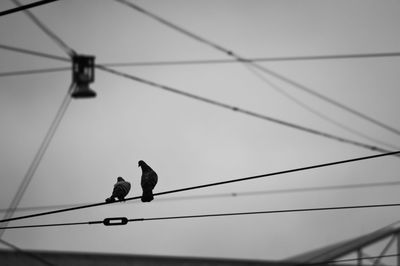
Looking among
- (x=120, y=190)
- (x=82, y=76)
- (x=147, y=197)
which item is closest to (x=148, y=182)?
(x=120, y=190)

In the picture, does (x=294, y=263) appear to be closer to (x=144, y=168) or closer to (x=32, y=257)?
(x=32, y=257)

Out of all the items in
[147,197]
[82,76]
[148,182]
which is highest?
[82,76]

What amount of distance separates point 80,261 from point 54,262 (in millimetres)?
1006

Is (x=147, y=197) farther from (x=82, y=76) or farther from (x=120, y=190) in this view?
(x=82, y=76)

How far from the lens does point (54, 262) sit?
31.8 metres

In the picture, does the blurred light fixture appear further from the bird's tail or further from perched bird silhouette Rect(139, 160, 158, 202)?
the bird's tail

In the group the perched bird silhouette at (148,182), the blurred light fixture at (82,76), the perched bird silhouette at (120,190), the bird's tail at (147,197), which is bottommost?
the bird's tail at (147,197)

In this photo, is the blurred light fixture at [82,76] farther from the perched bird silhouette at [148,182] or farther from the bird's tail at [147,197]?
the bird's tail at [147,197]

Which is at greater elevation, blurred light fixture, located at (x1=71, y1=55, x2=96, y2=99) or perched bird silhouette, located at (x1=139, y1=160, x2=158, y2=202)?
blurred light fixture, located at (x1=71, y1=55, x2=96, y2=99)

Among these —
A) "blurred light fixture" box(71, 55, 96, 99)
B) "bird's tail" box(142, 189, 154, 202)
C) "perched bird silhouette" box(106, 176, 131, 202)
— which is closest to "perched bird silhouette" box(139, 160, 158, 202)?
"bird's tail" box(142, 189, 154, 202)

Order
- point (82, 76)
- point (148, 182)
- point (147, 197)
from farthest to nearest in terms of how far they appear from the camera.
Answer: point (82, 76)
point (148, 182)
point (147, 197)

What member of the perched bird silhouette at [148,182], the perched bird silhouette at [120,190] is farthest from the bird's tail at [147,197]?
the perched bird silhouette at [120,190]

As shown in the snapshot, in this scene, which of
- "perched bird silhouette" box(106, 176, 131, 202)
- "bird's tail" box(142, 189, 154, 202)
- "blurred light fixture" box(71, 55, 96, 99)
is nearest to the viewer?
"bird's tail" box(142, 189, 154, 202)

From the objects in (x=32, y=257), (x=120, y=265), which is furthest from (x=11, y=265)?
(x=120, y=265)
